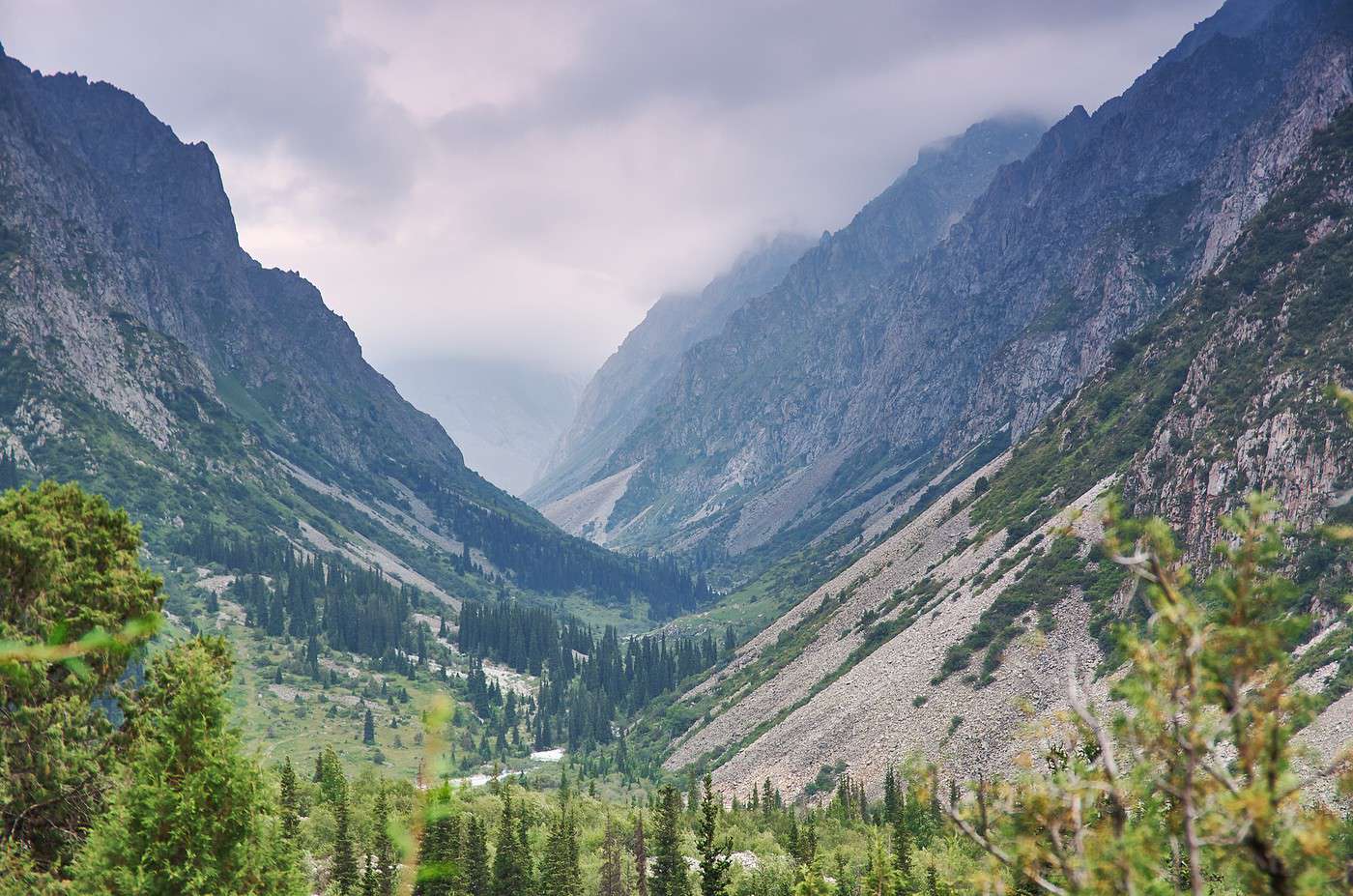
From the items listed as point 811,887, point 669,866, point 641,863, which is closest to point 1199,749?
point 811,887

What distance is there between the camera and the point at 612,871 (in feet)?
216

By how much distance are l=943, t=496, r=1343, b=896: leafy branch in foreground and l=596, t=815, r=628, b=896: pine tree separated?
203 feet

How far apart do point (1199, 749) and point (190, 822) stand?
1892 centimetres

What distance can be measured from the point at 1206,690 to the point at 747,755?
13674cm

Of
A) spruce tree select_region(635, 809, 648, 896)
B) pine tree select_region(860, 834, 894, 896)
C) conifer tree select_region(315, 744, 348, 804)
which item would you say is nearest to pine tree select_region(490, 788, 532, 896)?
spruce tree select_region(635, 809, 648, 896)

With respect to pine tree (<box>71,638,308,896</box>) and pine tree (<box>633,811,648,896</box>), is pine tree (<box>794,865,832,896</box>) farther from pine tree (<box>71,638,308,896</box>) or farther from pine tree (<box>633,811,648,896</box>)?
pine tree (<box>633,811,648,896</box>)

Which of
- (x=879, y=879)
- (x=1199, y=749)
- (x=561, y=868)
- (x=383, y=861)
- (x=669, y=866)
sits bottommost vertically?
(x=669, y=866)

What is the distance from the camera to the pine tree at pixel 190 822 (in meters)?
18.6

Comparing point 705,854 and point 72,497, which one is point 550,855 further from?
point 72,497

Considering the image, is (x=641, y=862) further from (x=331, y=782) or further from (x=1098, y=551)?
(x=1098, y=551)

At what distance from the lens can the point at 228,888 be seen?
62.0 ft

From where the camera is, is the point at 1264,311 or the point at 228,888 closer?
the point at 228,888

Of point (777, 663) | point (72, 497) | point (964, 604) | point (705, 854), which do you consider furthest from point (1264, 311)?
point (72, 497)

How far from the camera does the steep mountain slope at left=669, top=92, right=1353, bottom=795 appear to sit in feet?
349
